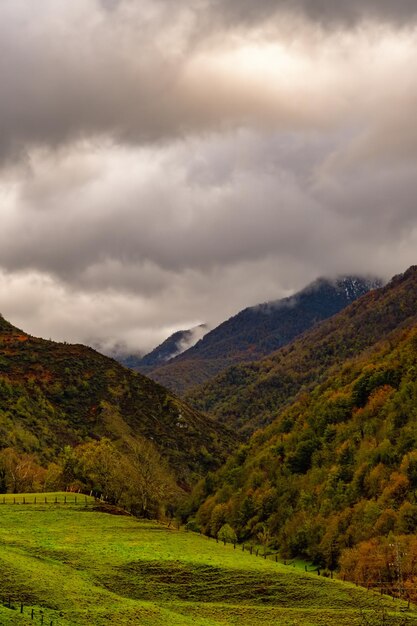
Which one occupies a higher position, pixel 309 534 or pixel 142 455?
pixel 142 455

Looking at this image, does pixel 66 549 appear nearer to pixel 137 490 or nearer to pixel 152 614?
pixel 152 614

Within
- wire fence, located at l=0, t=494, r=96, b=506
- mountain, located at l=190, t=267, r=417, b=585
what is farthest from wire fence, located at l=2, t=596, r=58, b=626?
mountain, located at l=190, t=267, r=417, b=585

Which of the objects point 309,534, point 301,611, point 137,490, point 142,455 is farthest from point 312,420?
point 301,611

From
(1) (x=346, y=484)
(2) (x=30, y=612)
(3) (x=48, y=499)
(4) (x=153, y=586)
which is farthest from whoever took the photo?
(1) (x=346, y=484)

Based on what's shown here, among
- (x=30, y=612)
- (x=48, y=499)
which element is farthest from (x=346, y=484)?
(x=30, y=612)

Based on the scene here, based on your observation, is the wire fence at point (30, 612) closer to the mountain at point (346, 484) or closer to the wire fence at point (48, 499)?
the wire fence at point (48, 499)

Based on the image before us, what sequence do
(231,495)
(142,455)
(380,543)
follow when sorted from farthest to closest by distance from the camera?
(231,495), (142,455), (380,543)

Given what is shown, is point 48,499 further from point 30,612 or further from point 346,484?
point 346,484

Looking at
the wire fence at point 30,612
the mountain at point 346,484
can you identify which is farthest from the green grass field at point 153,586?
the mountain at point 346,484

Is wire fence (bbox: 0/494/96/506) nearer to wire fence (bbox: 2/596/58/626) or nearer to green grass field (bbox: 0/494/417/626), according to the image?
green grass field (bbox: 0/494/417/626)

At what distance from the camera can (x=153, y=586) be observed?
6394 cm

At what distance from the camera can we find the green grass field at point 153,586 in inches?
1962

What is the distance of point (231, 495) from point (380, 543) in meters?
83.9

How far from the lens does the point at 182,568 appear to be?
6994 cm
